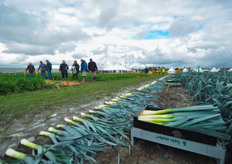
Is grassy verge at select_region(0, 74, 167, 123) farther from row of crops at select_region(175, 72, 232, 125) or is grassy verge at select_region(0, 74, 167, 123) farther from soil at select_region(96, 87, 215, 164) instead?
row of crops at select_region(175, 72, 232, 125)

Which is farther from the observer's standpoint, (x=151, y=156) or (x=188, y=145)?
(x=151, y=156)

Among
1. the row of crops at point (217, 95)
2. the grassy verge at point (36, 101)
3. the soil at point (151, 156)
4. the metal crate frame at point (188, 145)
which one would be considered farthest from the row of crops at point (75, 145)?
the grassy verge at point (36, 101)

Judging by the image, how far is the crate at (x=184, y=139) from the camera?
117 cm

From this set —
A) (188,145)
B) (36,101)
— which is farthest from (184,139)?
(36,101)

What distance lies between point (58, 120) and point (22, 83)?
536 cm

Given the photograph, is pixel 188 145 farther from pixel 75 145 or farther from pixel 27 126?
pixel 27 126

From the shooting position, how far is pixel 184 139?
129cm

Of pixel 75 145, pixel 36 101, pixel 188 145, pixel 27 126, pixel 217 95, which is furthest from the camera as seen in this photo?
pixel 36 101

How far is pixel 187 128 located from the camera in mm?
1278

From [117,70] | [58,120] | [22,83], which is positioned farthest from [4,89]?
[117,70]

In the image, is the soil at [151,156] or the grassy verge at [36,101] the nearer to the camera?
the soil at [151,156]

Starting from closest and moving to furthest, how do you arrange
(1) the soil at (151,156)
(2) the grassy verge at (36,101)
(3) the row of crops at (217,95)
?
(1) the soil at (151,156) → (3) the row of crops at (217,95) → (2) the grassy verge at (36,101)

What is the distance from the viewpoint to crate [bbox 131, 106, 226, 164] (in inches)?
45.9

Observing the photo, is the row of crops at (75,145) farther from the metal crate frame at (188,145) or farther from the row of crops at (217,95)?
the row of crops at (217,95)
